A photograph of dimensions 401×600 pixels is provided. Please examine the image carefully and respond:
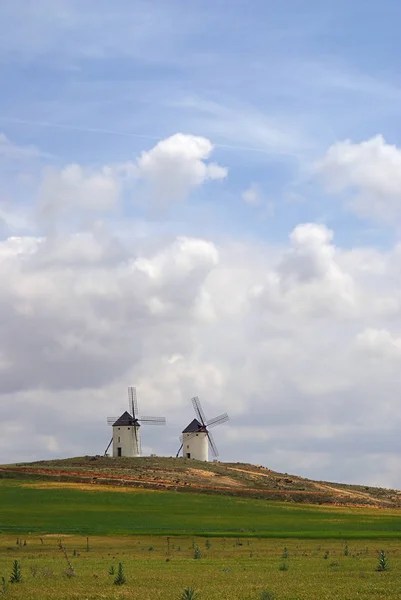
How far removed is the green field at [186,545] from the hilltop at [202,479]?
16.4 ft

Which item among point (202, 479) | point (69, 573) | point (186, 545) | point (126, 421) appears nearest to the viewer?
point (69, 573)

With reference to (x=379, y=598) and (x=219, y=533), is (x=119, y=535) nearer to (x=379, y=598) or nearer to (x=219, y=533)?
(x=219, y=533)

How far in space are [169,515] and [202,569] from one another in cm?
3705

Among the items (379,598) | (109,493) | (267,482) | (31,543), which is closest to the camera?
(379,598)

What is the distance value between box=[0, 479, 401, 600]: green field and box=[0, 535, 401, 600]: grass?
5cm

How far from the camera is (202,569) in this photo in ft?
122

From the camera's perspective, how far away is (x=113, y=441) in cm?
14425

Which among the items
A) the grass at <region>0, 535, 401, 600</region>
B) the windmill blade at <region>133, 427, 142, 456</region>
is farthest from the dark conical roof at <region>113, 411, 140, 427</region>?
the grass at <region>0, 535, 401, 600</region>

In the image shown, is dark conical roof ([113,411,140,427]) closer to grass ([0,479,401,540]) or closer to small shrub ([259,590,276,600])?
grass ([0,479,401,540])

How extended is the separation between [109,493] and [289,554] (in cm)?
4714

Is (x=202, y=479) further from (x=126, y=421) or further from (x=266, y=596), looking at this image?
(x=266, y=596)

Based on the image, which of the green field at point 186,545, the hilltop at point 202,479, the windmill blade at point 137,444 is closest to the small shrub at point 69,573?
the green field at point 186,545

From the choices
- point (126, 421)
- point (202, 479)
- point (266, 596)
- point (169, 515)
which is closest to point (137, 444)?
point (126, 421)

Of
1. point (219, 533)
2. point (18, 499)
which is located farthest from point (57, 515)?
point (219, 533)
